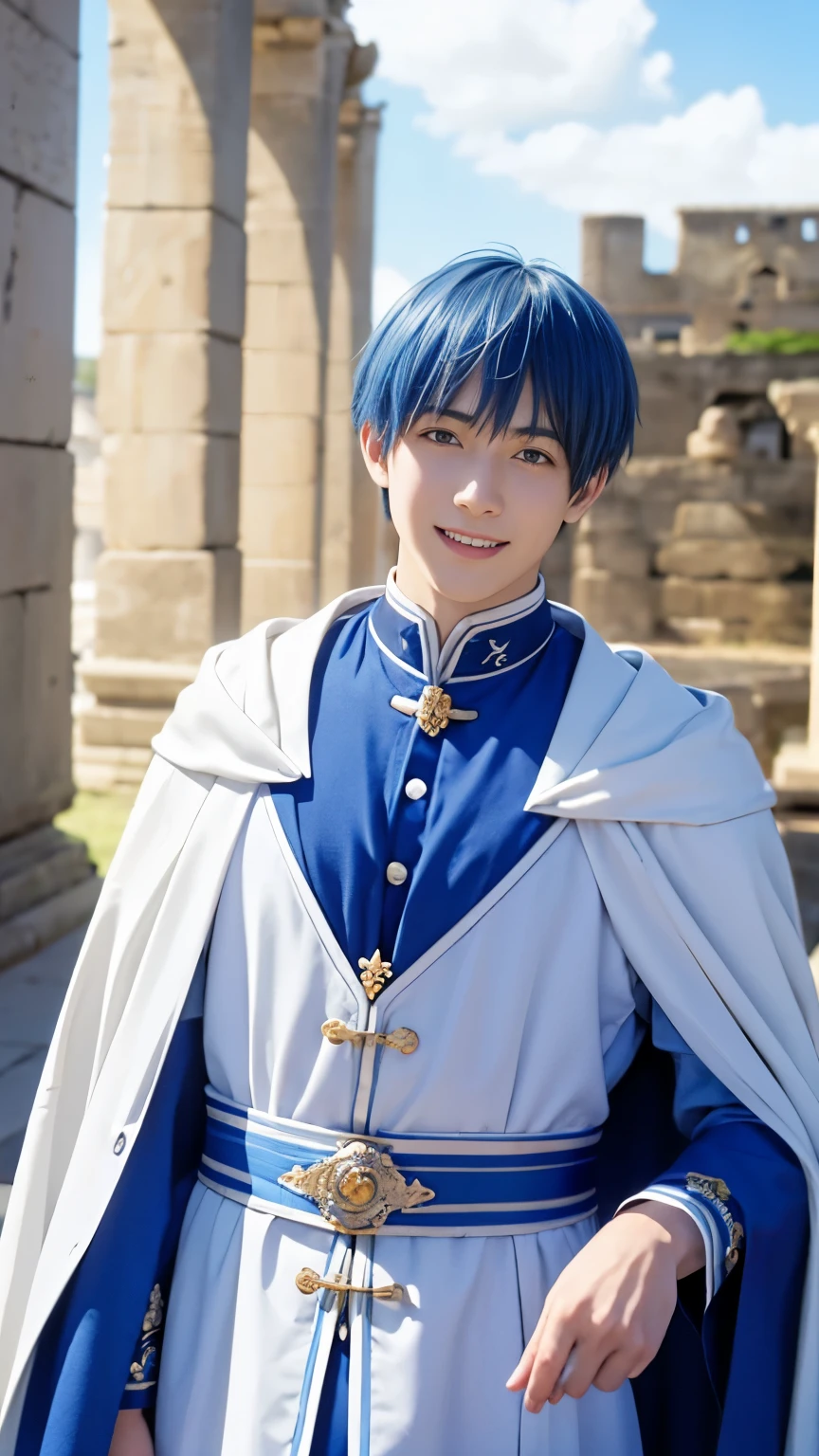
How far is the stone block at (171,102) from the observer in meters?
7.21

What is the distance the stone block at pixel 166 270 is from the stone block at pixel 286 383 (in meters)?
3.25

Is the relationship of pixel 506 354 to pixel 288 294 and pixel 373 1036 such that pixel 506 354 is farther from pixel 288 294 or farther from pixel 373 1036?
pixel 288 294

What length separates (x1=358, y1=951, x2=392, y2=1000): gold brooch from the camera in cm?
142

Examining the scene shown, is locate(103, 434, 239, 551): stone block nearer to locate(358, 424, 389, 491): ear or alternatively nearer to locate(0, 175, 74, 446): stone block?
locate(0, 175, 74, 446): stone block

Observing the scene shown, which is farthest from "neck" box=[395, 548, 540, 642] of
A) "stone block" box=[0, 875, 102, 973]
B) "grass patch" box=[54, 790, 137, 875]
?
"grass patch" box=[54, 790, 137, 875]

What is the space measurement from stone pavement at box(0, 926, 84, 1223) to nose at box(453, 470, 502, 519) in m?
2.07

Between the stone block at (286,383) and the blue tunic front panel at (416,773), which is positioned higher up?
the stone block at (286,383)

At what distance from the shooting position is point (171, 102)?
729 cm

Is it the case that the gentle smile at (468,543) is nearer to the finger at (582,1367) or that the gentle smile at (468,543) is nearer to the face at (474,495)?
the face at (474,495)

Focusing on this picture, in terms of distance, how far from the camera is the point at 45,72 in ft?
15.5

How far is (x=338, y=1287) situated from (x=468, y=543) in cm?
71

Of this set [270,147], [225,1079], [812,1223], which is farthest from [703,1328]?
[270,147]

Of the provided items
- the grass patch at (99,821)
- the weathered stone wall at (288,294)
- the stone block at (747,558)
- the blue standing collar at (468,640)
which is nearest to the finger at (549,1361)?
the blue standing collar at (468,640)

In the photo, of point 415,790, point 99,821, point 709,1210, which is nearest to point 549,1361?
point 709,1210
